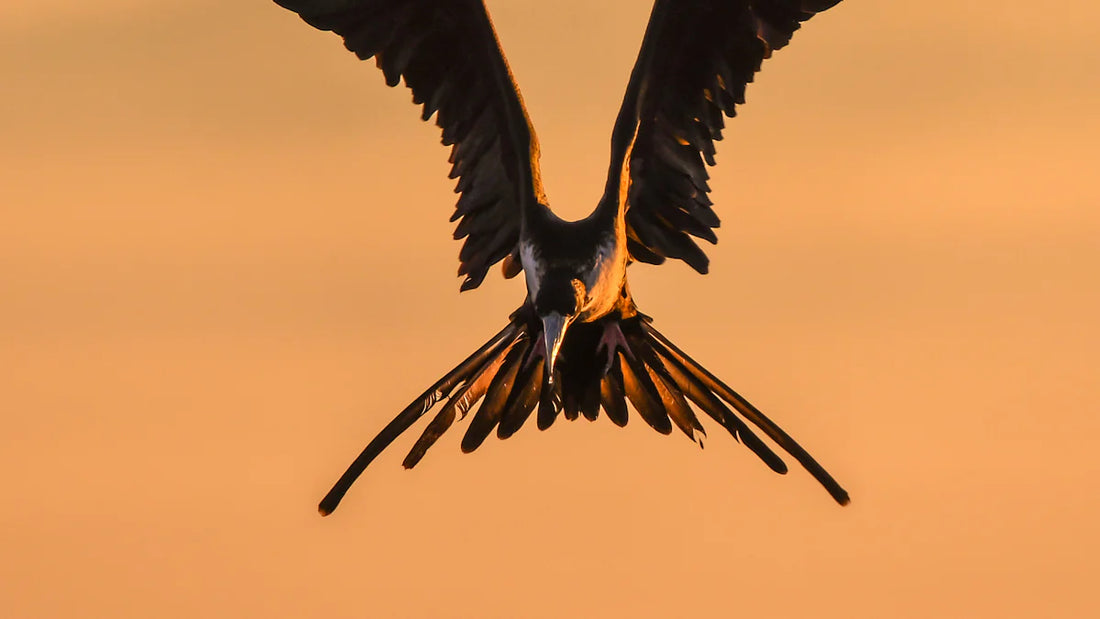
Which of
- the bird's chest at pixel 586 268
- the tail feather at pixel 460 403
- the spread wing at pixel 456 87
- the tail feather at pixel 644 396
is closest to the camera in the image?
the bird's chest at pixel 586 268

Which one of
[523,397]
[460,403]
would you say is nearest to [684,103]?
[523,397]

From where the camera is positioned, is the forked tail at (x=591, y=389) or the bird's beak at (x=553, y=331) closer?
the bird's beak at (x=553, y=331)

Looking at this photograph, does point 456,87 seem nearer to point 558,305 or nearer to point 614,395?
→ point 558,305

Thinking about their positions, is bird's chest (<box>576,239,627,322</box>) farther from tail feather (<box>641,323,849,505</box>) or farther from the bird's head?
tail feather (<box>641,323,849,505</box>)

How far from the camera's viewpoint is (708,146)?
4453 mm

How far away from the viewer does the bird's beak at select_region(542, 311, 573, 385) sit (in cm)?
382

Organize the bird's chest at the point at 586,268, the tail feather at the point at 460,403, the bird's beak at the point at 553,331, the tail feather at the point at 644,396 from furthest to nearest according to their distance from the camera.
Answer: the tail feather at the point at 644,396, the tail feather at the point at 460,403, the bird's chest at the point at 586,268, the bird's beak at the point at 553,331

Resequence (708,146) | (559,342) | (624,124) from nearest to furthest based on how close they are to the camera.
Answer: (559,342)
(624,124)
(708,146)

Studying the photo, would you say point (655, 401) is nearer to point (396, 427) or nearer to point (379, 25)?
point (396, 427)

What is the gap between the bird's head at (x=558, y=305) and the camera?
3869 mm

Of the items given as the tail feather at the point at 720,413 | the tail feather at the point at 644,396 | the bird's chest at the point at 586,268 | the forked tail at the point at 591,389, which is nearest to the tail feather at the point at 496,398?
the forked tail at the point at 591,389

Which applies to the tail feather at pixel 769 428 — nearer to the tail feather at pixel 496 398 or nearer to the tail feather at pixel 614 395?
the tail feather at pixel 614 395

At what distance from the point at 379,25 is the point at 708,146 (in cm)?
114

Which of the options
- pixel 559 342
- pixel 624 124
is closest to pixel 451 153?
pixel 624 124
